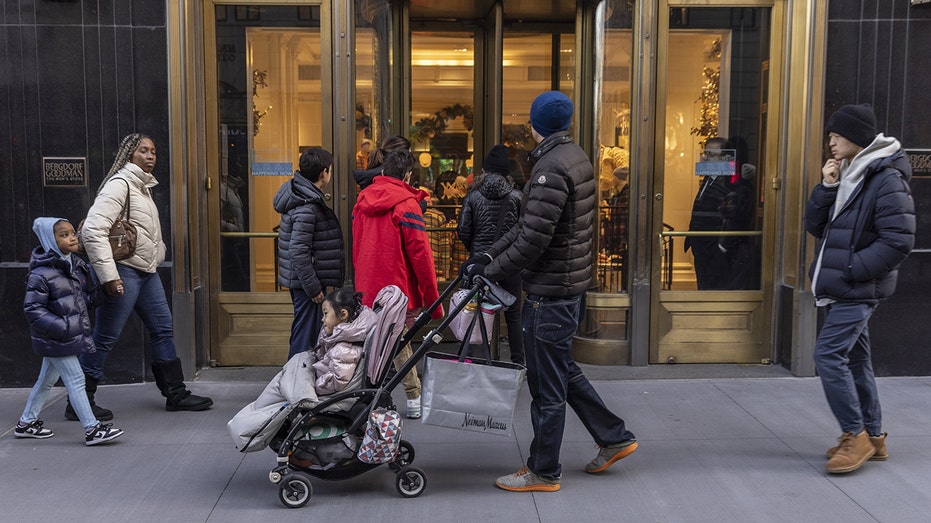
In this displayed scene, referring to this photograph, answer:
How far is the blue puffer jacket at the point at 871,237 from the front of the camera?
4.72 m

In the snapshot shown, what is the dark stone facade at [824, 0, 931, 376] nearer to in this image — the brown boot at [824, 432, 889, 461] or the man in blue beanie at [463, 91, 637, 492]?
the brown boot at [824, 432, 889, 461]

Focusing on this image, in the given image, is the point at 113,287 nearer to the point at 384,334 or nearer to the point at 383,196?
the point at 383,196

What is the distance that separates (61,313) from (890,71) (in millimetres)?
5967

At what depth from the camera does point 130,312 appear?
595cm

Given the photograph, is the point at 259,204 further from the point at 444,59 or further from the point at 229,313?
the point at 444,59

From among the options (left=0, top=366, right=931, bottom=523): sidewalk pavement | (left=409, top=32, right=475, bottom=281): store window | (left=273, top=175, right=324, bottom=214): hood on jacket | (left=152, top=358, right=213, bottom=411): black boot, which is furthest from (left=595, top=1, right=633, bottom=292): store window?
(left=152, top=358, right=213, bottom=411): black boot

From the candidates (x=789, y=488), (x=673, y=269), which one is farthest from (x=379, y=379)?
(x=673, y=269)

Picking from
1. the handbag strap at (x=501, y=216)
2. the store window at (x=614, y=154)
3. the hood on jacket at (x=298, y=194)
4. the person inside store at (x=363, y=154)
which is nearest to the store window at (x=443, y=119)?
the person inside store at (x=363, y=154)

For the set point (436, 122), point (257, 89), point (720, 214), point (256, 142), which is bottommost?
point (720, 214)

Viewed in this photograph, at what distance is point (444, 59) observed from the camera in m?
8.27

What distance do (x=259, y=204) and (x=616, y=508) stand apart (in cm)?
400

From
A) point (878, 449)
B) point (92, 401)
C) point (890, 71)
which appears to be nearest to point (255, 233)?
point (92, 401)

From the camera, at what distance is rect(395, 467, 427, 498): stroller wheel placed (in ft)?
15.0

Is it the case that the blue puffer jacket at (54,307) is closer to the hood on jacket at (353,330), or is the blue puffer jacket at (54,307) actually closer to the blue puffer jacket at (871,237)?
the hood on jacket at (353,330)
